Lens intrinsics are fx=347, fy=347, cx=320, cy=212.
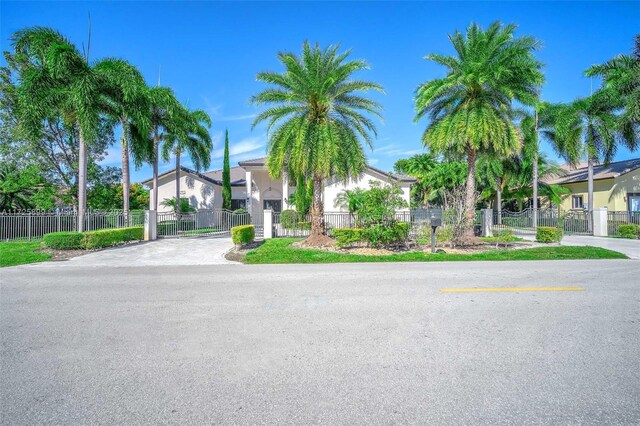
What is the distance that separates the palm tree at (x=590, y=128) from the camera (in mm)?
24422

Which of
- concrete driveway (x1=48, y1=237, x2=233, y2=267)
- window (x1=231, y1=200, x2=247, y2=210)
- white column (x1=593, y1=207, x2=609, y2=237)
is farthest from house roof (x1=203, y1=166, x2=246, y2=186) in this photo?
white column (x1=593, y1=207, x2=609, y2=237)

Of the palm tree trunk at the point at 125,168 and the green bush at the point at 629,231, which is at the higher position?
the palm tree trunk at the point at 125,168

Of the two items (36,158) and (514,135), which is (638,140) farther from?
(36,158)

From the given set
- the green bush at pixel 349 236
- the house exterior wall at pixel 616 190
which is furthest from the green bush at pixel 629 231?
the green bush at pixel 349 236

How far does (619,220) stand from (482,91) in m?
14.9

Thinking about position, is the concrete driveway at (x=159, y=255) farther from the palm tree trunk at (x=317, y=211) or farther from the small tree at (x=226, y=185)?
the small tree at (x=226, y=185)

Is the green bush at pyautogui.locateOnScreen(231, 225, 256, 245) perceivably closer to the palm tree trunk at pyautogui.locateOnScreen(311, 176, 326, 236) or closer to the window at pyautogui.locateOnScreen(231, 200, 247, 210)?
the palm tree trunk at pyautogui.locateOnScreen(311, 176, 326, 236)

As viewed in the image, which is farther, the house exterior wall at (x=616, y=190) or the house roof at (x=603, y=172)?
the house roof at (x=603, y=172)

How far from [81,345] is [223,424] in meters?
2.68

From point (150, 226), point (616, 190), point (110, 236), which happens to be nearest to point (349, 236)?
point (110, 236)

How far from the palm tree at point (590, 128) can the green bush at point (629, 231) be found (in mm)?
3856

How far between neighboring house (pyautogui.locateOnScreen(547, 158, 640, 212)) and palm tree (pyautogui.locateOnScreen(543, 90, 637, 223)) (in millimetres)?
3168

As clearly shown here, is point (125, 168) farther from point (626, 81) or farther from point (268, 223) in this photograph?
point (626, 81)

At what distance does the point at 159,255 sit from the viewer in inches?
560
